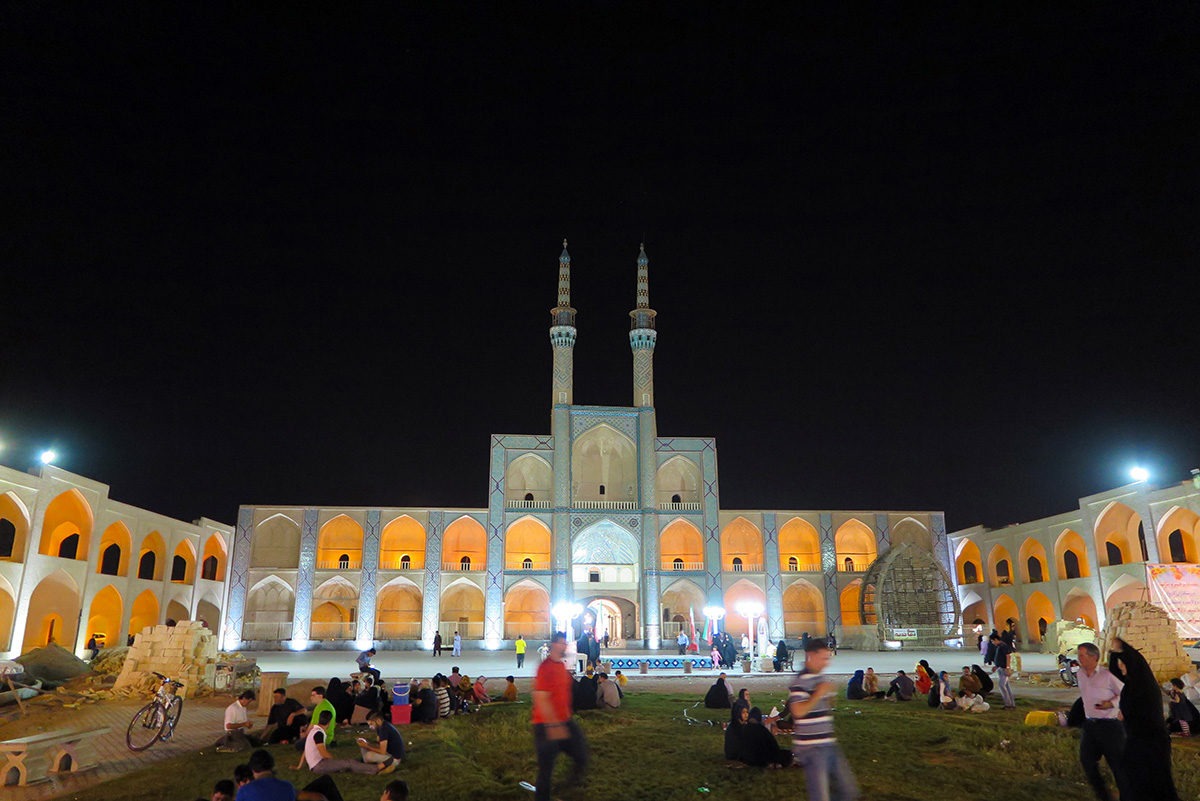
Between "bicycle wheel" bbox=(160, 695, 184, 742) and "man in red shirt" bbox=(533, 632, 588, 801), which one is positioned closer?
"man in red shirt" bbox=(533, 632, 588, 801)

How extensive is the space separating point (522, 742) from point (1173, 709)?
26.4ft

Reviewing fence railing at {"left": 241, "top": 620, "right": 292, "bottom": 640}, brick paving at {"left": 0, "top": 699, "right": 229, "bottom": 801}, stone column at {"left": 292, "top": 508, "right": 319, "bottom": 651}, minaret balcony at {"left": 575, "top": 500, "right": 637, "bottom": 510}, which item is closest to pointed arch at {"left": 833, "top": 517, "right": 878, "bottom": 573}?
minaret balcony at {"left": 575, "top": 500, "right": 637, "bottom": 510}

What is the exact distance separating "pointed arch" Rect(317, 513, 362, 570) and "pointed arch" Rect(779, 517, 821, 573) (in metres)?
19.8

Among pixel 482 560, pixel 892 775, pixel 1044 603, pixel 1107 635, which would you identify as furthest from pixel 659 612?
pixel 892 775

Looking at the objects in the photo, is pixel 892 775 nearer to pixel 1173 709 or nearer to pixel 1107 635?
pixel 1173 709

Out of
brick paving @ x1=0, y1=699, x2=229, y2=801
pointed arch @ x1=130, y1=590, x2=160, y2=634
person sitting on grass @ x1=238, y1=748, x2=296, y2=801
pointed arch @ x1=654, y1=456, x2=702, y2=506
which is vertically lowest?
brick paving @ x1=0, y1=699, x2=229, y2=801

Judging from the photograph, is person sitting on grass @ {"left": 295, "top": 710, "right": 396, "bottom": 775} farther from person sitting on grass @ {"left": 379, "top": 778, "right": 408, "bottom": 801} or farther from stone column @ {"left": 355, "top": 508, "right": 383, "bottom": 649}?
Result: stone column @ {"left": 355, "top": 508, "right": 383, "bottom": 649}

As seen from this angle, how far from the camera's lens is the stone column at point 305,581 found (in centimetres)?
3167

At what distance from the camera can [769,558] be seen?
112ft

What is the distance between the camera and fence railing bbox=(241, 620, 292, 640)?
32.8 meters

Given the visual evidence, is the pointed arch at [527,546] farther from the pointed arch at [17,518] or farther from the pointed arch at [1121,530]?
the pointed arch at [1121,530]

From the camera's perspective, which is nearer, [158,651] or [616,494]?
[158,651]

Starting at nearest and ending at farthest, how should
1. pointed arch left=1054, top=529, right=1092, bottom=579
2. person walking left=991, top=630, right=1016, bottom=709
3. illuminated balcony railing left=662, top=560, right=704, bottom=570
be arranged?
1. person walking left=991, top=630, right=1016, bottom=709
2. pointed arch left=1054, top=529, right=1092, bottom=579
3. illuminated balcony railing left=662, top=560, right=704, bottom=570

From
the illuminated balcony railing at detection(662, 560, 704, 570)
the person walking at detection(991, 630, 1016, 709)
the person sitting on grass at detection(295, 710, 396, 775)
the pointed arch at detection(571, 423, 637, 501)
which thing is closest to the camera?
the person sitting on grass at detection(295, 710, 396, 775)
